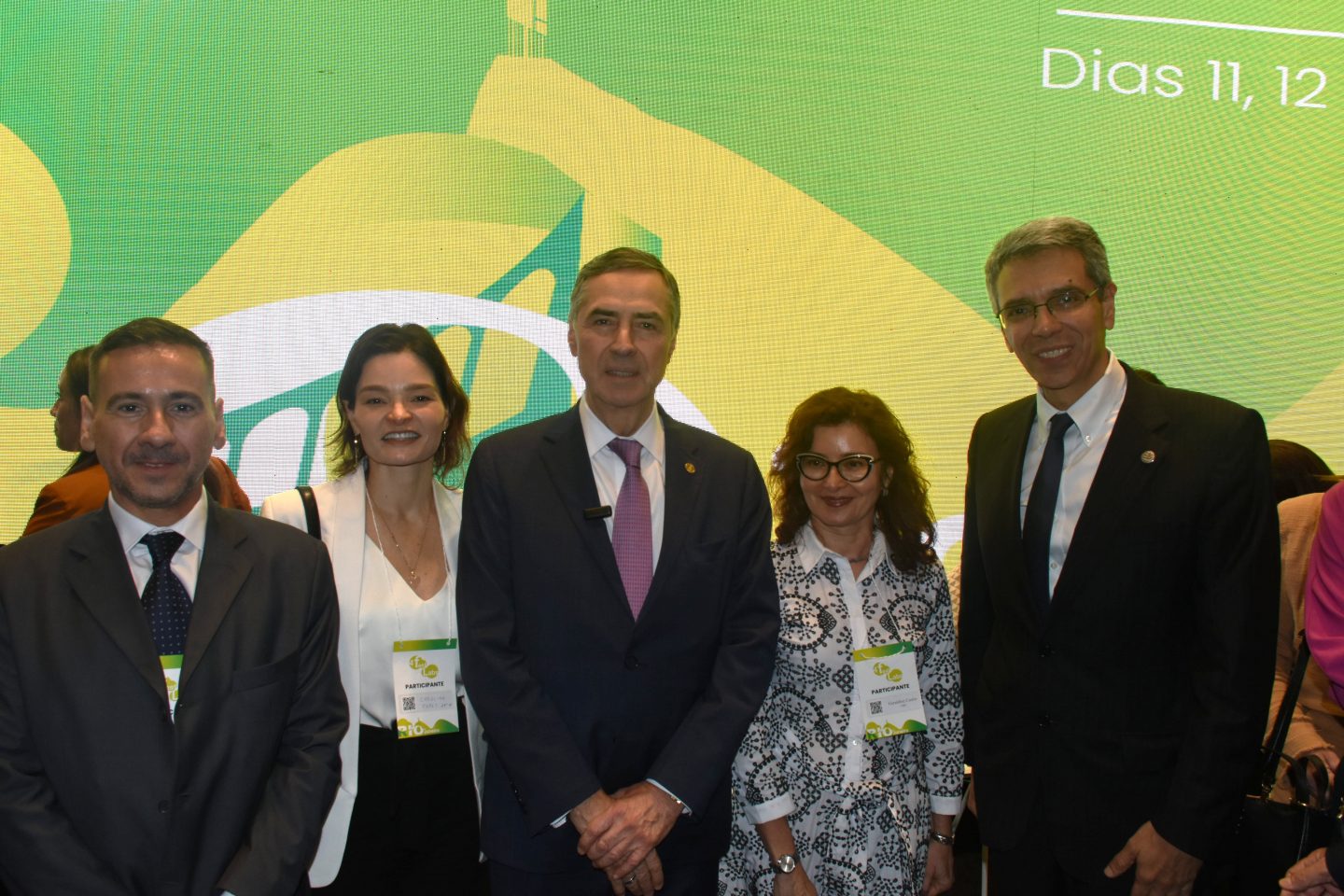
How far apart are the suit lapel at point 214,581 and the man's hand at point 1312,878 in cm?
203

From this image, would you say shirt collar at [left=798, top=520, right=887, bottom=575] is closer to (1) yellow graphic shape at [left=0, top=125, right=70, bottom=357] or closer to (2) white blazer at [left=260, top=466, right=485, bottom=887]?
(2) white blazer at [left=260, top=466, right=485, bottom=887]

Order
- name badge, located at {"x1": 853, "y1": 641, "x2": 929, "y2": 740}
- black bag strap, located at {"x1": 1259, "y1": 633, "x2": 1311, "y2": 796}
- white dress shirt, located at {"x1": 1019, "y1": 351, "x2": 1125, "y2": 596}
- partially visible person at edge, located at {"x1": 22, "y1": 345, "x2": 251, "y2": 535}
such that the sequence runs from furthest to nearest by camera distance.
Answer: partially visible person at edge, located at {"x1": 22, "y1": 345, "x2": 251, "y2": 535} < name badge, located at {"x1": 853, "y1": 641, "x2": 929, "y2": 740} < white dress shirt, located at {"x1": 1019, "y1": 351, "x2": 1125, "y2": 596} < black bag strap, located at {"x1": 1259, "y1": 633, "x2": 1311, "y2": 796}

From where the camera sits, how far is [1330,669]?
159cm

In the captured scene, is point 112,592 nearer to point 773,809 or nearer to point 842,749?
point 773,809

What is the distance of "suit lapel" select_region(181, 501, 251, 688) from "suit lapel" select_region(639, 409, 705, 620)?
805 millimetres

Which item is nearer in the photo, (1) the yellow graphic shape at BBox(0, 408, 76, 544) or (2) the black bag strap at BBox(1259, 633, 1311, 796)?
(2) the black bag strap at BBox(1259, 633, 1311, 796)

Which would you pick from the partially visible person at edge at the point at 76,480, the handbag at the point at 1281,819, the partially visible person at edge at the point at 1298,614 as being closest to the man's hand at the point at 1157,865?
the handbag at the point at 1281,819

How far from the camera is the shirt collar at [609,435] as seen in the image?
2051 millimetres

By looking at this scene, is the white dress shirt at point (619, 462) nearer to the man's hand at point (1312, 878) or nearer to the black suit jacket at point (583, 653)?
the black suit jacket at point (583, 653)

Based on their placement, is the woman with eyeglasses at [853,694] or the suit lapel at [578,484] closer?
the suit lapel at [578,484]

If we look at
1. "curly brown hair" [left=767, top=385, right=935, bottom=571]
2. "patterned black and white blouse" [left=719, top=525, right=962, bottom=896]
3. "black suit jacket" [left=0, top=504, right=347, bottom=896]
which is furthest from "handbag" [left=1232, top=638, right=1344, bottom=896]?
"black suit jacket" [left=0, top=504, right=347, bottom=896]

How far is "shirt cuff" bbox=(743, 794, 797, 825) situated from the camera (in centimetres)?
205

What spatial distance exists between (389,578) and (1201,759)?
1.80m

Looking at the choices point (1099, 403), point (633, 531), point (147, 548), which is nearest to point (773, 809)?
point (633, 531)
